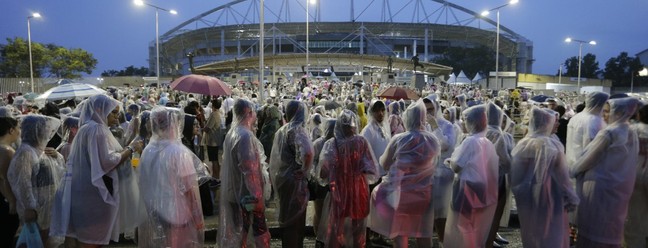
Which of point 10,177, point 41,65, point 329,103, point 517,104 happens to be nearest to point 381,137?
point 10,177

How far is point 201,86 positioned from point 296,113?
6203 mm

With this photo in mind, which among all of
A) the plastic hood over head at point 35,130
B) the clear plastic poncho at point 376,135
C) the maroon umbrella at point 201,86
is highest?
the maroon umbrella at point 201,86

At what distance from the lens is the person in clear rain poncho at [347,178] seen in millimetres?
4617

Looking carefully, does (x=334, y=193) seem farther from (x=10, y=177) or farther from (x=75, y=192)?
(x=10, y=177)

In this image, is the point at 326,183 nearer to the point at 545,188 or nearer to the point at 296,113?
the point at 296,113

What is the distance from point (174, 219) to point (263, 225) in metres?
0.86

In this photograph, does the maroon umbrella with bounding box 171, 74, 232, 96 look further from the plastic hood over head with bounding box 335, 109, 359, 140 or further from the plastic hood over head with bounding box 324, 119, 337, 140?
the plastic hood over head with bounding box 335, 109, 359, 140

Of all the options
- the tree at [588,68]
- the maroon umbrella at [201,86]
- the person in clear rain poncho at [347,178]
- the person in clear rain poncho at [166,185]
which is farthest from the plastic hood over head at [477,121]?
the tree at [588,68]

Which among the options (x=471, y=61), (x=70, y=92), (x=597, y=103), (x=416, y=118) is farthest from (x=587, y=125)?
(x=471, y=61)

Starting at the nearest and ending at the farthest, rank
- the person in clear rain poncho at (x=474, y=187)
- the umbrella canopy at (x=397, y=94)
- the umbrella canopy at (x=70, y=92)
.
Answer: the person in clear rain poncho at (x=474, y=187)
the umbrella canopy at (x=70, y=92)
the umbrella canopy at (x=397, y=94)

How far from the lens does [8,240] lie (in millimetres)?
4152

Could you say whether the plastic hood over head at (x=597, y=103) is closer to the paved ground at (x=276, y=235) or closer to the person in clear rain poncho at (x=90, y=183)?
the paved ground at (x=276, y=235)

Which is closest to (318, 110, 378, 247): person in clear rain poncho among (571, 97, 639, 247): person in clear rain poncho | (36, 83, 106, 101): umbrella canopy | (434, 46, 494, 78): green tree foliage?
(571, 97, 639, 247): person in clear rain poncho

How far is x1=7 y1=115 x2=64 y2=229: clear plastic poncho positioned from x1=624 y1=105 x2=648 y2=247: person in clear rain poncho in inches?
210
